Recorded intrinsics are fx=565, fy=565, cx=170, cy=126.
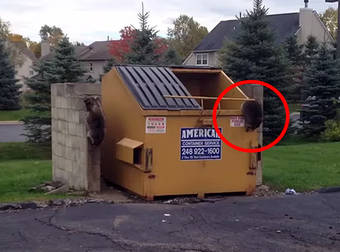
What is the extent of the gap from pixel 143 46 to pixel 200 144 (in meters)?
14.2

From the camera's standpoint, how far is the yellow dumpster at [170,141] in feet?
28.0

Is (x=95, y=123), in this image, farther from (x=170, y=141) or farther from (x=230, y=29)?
(x=230, y=29)

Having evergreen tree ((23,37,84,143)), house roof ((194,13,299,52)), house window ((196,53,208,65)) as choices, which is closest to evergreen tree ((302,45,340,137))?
evergreen tree ((23,37,84,143))

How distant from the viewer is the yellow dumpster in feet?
28.0

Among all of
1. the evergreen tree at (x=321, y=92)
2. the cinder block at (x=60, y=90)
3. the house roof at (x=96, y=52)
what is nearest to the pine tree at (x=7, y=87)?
the evergreen tree at (x=321, y=92)

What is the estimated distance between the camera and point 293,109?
117ft

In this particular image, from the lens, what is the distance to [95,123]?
8.75 metres

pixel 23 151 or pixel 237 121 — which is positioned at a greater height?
pixel 237 121

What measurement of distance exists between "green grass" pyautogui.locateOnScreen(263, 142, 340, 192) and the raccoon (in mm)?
3308

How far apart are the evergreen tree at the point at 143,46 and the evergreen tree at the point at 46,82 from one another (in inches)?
93.5

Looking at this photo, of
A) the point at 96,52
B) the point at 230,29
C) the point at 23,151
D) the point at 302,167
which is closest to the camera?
the point at 302,167

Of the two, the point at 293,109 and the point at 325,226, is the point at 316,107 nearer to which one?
the point at 293,109

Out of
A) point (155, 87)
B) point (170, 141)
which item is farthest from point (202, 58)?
point (170, 141)

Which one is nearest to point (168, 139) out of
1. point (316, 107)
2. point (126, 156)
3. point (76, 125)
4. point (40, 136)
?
point (126, 156)
